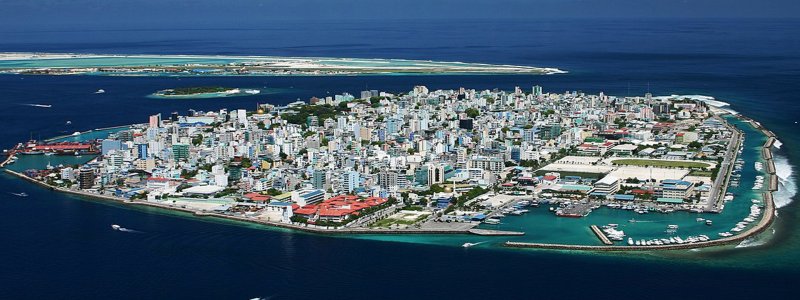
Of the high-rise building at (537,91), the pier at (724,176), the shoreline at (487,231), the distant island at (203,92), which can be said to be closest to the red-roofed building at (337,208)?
the shoreline at (487,231)

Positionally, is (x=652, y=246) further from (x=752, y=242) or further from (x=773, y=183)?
(x=773, y=183)

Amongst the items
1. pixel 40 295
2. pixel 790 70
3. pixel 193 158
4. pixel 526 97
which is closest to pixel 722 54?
pixel 790 70

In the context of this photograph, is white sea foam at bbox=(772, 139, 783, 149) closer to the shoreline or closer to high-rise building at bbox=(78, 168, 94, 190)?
the shoreline

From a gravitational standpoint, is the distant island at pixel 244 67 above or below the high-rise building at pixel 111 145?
above

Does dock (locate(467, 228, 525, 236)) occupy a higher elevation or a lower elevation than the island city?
lower

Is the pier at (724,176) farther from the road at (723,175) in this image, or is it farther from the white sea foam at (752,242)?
the white sea foam at (752,242)

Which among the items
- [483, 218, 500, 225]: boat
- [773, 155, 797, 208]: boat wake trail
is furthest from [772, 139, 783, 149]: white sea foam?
[483, 218, 500, 225]: boat
